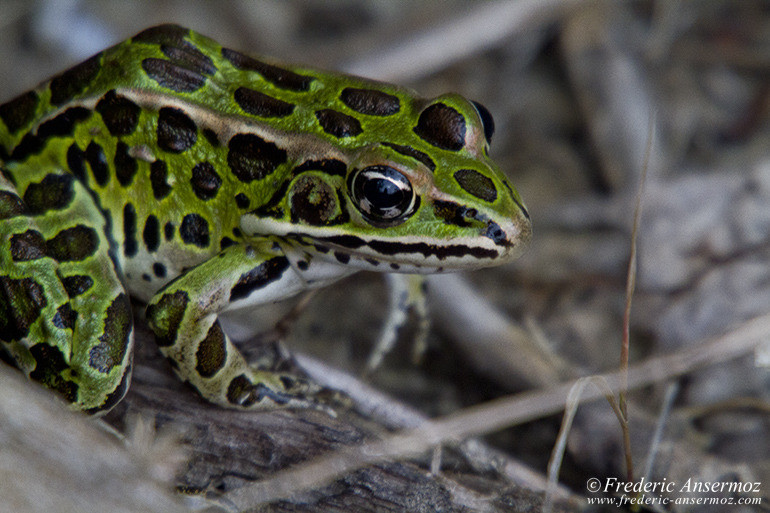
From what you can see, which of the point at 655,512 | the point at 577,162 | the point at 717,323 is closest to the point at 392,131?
the point at 655,512

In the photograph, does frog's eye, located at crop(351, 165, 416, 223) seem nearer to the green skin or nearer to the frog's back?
the green skin

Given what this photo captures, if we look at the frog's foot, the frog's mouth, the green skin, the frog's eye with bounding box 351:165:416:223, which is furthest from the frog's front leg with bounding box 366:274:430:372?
the frog's eye with bounding box 351:165:416:223

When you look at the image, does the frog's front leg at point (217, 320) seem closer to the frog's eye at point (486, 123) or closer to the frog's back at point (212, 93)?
the frog's back at point (212, 93)

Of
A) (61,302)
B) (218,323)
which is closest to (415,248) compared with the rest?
(218,323)

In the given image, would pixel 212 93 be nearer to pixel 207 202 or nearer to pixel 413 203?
pixel 207 202

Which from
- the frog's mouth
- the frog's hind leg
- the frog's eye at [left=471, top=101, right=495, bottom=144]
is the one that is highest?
the frog's eye at [left=471, top=101, right=495, bottom=144]

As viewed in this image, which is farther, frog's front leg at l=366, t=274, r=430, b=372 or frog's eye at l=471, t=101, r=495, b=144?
frog's front leg at l=366, t=274, r=430, b=372

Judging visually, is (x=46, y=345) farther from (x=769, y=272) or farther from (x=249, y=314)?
(x=769, y=272)
